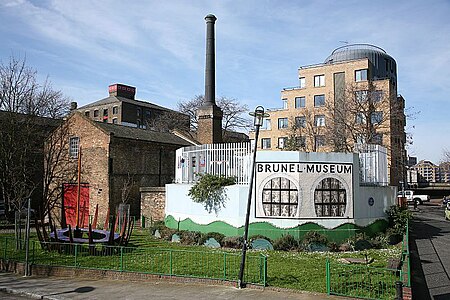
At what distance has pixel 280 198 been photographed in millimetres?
18719

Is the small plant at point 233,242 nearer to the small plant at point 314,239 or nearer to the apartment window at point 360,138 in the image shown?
the small plant at point 314,239

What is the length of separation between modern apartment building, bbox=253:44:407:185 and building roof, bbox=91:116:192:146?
30.7 ft

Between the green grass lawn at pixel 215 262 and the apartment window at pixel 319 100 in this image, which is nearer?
the green grass lawn at pixel 215 262

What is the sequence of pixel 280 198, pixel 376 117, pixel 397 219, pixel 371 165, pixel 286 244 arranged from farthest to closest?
pixel 376 117 → pixel 371 165 → pixel 397 219 → pixel 280 198 → pixel 286 244

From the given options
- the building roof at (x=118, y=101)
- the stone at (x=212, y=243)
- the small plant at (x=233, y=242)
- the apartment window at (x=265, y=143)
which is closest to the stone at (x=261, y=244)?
the small plant at (x=233, y=242)

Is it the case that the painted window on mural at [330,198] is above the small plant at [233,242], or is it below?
above

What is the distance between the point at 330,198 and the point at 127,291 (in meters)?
10.3

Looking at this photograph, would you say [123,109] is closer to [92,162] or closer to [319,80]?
[319,80]

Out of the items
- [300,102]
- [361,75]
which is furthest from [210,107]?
[300,102]

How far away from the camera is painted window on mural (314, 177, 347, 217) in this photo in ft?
61.5

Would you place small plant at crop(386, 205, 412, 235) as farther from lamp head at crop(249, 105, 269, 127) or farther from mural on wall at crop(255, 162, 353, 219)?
lamp head at crop(249, 105, 269, 127)

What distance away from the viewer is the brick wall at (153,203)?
26.7 m

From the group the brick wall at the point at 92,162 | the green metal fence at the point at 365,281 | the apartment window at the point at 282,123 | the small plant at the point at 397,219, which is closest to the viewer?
the green metal fence at the point at 365,281

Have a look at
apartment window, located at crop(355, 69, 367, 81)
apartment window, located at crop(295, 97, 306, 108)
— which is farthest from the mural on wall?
apartment window, located at crop(295, 97, 306, 108)
